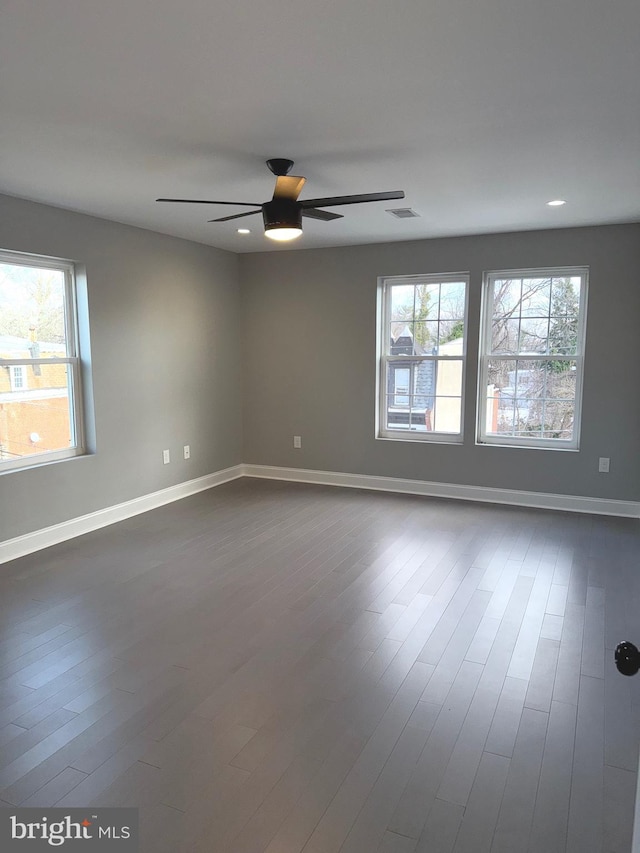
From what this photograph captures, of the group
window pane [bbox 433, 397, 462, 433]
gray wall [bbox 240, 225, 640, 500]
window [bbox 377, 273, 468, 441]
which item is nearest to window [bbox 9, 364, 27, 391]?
gray wall [bbox 240, 225, 640, 500]

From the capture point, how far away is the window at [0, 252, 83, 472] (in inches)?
158

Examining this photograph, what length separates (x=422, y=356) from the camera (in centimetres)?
566

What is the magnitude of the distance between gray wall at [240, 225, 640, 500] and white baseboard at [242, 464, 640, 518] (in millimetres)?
65

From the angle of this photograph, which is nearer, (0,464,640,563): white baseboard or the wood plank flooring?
the wood plank flooring

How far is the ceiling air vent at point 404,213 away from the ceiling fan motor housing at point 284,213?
123 cm

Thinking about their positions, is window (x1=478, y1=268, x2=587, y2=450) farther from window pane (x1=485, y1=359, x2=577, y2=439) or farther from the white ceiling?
the white ceiling

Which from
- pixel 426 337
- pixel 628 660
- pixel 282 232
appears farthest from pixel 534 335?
pixel 628 660

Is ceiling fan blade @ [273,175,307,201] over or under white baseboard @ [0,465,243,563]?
over

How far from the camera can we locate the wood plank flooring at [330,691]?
1.79 m

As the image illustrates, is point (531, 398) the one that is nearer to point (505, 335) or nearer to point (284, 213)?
point (505, 335)

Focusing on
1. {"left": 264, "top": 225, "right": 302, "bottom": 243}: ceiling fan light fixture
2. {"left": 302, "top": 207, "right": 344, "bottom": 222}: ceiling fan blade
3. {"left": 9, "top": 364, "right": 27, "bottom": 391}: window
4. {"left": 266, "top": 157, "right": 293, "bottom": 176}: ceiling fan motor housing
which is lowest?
{"left": 9, "top": 364, "right": 27, "bottom": 391}: window

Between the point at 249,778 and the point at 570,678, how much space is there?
4.84ft

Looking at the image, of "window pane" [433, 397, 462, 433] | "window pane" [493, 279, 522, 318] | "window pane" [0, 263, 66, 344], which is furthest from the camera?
"window pane" [433, 397, 462, 433]

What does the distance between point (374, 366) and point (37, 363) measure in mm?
3076
